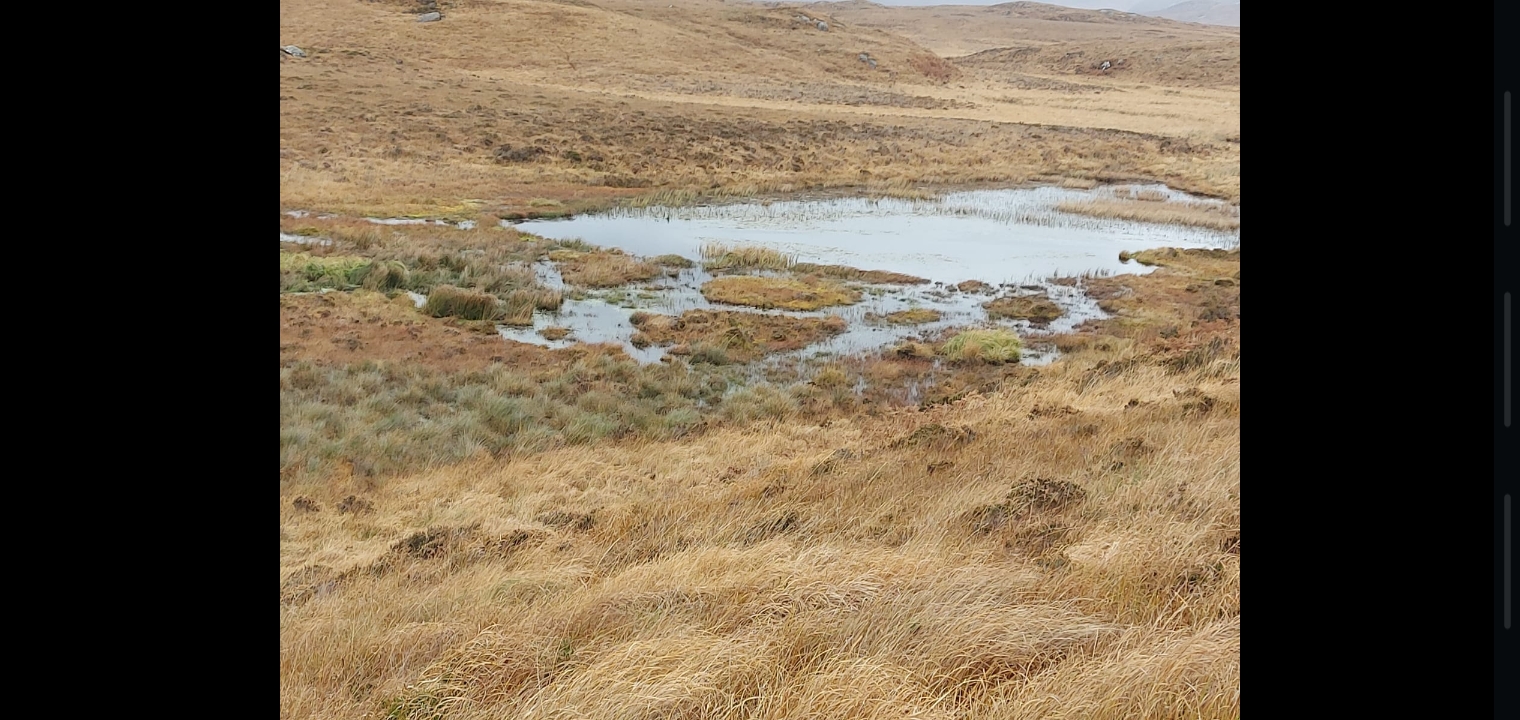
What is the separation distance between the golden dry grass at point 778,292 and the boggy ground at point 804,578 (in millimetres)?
9470

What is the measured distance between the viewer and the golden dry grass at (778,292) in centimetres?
2052

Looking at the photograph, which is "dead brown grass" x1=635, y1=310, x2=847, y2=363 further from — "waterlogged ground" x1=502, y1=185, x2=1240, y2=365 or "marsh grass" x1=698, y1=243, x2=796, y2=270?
"marsh grass" x1=698, y1=243, x2=796, y2=270

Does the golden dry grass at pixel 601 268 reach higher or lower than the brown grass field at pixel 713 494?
higher

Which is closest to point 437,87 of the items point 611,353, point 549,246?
point 549,246

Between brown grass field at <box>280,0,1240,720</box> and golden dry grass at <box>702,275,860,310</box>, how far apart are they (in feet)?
0.97

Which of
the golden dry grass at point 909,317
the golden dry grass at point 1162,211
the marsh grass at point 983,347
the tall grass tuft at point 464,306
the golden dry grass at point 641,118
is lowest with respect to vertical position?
the marsh grass at point 983,347

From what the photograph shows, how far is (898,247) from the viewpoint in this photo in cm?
2669

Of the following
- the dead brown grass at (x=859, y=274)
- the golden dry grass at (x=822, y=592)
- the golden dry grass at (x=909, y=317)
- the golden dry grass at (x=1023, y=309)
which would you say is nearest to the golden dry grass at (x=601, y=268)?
the dead brown grass at (x=859, y=274)

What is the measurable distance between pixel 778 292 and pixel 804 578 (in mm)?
16926

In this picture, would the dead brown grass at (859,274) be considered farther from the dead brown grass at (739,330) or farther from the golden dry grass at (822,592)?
the golden dry grass at (822,592)

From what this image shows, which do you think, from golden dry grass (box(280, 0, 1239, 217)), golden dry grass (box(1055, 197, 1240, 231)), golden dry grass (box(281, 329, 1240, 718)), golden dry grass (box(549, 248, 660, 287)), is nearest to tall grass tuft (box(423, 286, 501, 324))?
golden dry grass (box(549, 248, 660, 287))

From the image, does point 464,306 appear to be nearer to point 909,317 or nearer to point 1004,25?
point 909,317

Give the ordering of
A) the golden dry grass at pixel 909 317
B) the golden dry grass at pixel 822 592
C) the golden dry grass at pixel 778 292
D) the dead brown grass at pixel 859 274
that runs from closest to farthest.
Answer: the golden dry grass at pixel 822 592, the golden dry grass at pixel 909 317, the golden dry grass at pixel 778 292, the dead brown grass at pixel 859 274
